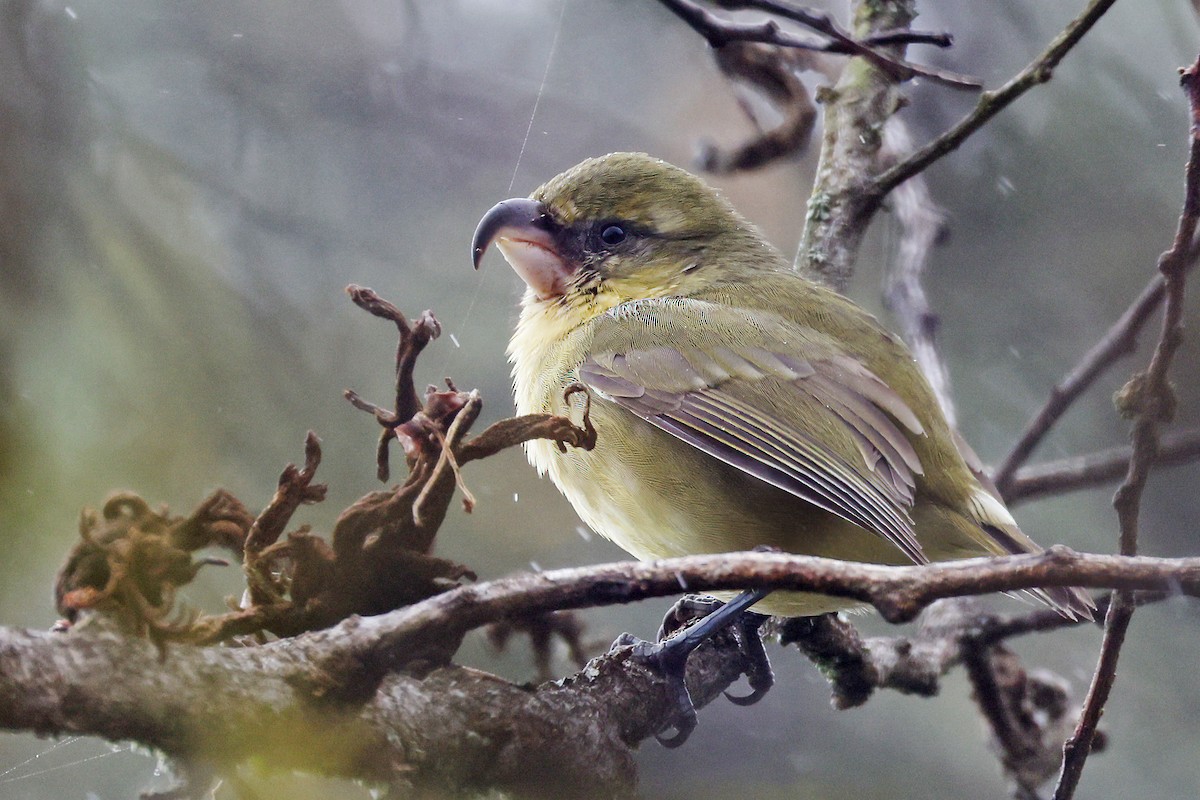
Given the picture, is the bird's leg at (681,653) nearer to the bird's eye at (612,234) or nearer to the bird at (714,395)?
the bird at (714,395)

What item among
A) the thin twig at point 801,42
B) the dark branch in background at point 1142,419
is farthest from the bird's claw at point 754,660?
the thin twig at point 801,42

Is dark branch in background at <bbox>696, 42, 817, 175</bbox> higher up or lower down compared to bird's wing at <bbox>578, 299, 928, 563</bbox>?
higher up

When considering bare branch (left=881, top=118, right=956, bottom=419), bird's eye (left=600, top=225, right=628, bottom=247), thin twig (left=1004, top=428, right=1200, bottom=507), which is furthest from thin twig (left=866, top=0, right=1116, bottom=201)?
thin twig (left=1004, top=428, right=1200, bottom=507)

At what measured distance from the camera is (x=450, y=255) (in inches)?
137

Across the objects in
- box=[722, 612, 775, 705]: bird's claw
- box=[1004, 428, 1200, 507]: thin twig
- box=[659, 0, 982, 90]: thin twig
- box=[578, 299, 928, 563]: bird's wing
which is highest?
box=[659, 0, 982, 90]: thin twig

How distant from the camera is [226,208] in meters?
3.23

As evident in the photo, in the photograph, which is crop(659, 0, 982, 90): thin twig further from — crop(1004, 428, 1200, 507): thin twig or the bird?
crop(1004, 428, 1200, 507): thin twig

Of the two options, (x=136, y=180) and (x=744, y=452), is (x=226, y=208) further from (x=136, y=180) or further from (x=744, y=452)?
(x=744, y=452)

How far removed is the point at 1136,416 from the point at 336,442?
1.99m

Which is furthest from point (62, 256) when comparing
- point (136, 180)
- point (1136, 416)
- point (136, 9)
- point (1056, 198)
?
point (1056, 198)

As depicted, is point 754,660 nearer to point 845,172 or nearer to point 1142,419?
point 1142,419

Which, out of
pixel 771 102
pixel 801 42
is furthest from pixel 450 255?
pixel 801 42

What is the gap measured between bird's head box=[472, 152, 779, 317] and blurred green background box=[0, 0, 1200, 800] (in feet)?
0.88

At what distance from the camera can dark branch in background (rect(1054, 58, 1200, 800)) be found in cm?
167
